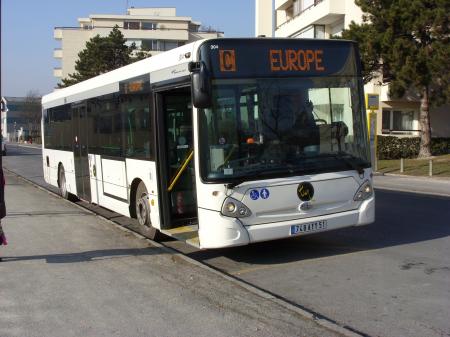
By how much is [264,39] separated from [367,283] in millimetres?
3234

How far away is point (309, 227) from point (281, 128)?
4.32 ft

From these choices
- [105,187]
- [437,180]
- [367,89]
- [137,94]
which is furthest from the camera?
[367,89]

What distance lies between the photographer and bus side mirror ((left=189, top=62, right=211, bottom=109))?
6.53m

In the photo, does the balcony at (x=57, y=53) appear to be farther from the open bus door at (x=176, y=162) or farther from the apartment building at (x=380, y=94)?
the open bus door at (x=176, y=162)

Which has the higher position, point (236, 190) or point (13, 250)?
point (236, 190)

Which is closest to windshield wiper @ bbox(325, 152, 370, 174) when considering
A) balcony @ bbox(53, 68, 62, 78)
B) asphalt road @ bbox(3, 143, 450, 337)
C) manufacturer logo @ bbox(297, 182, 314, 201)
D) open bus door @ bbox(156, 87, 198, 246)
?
manufacturer logo @ bbox(297, 182, 314, 201)

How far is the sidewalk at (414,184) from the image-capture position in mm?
16406

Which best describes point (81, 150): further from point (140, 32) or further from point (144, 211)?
point (140, 32)

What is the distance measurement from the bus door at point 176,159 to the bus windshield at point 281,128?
1444 millimetres

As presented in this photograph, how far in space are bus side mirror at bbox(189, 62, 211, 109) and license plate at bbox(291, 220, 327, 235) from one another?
1938 mm

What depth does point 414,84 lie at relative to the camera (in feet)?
84.0

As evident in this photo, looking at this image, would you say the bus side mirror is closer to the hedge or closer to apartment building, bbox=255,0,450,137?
apartment building, bbox=255,0,450,137

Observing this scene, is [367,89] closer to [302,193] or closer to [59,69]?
[302,193]

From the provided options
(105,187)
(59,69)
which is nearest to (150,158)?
(105,187)
